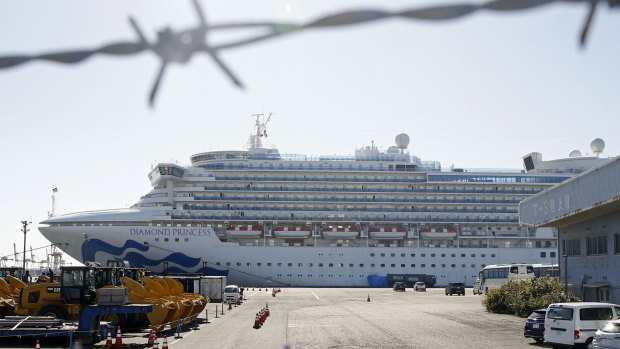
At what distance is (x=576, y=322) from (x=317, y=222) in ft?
175

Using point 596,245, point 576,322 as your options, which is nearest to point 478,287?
point 596,245

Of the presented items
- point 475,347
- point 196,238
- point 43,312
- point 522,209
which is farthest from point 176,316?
point 196,238

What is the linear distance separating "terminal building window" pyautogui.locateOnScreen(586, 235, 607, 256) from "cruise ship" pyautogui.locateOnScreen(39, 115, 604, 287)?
128ft

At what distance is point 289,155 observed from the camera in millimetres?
74125

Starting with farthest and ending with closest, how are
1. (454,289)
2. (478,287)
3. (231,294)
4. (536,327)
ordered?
(478,287) < (454,289) < (231,294) < (536,327)

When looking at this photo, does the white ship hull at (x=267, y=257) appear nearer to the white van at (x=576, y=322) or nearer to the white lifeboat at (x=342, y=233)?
the white lifeboat at (x=342, y=233)

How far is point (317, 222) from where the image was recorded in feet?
232

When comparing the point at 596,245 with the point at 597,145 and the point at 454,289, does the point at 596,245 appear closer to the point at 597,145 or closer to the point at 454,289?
the point at 454,289

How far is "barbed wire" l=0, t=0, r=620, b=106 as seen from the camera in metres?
2.86

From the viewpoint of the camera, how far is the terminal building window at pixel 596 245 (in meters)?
29.0

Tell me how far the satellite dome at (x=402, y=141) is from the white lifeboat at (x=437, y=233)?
1286 centimetres

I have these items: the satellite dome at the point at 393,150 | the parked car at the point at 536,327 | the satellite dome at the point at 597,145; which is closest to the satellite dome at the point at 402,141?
the satellite dome at the point at 393,150

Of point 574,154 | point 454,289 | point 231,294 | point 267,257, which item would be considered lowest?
point 454,289

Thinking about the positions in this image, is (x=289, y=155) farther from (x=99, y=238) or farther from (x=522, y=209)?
(x=522, y=209)
